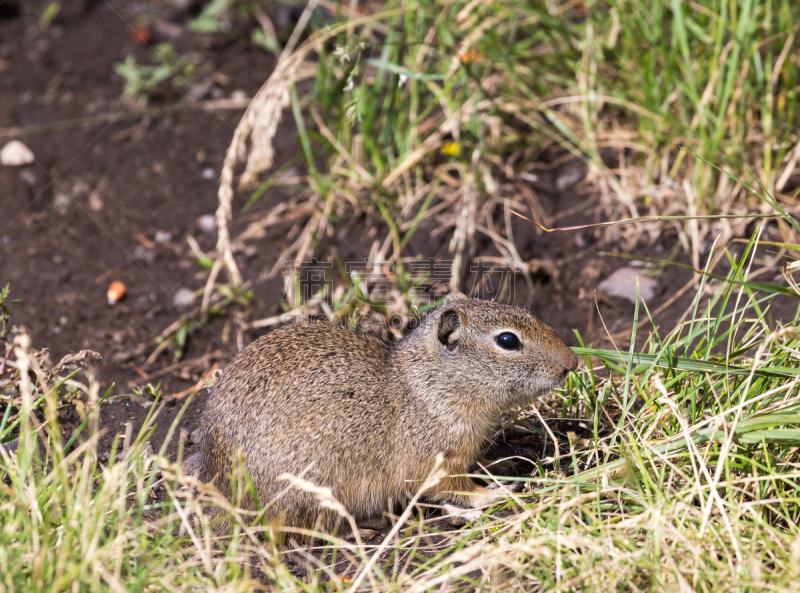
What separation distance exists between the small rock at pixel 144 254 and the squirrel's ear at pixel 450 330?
2.93 m

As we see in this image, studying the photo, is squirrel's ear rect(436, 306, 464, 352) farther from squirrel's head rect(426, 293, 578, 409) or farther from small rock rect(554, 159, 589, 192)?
small rock rect(554, 159, 589, 192)

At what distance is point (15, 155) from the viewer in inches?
244

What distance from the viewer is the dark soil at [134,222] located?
196 inches

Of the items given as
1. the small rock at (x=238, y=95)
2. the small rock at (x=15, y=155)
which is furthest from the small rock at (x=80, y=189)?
the small rock at (x=238, y=95)

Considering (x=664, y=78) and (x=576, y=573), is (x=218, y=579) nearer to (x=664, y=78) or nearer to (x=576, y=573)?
(x=576, y=573)

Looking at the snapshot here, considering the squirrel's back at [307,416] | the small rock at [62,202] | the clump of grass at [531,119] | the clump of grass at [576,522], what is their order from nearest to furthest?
the clump of grass at [576,522] → the squirrel's back at [307,416] → the clump of grass at [531,119] → the small rock at [62,202]

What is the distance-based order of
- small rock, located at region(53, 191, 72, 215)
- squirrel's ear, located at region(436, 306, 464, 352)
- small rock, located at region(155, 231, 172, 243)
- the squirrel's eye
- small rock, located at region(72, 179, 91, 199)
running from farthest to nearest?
small rock, located at region(72, 179, 91, 199), small rock, located at region(53, 191, 72, 215), small rock, located at region(155, 231, 172, 243), squirrel's ear, located at region(436, 306, 464, 352), the squirrel's eye

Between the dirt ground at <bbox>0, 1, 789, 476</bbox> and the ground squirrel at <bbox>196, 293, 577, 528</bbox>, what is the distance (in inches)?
25.3

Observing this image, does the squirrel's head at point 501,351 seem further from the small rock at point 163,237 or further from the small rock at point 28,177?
the small rock at point 28,177

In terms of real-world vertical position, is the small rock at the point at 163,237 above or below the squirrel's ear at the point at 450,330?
above

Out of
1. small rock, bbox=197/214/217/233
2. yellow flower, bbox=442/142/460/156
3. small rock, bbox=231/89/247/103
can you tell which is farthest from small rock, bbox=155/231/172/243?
yellow flower, bbox=442/142/460/156

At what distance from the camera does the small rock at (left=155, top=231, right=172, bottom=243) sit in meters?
5.84

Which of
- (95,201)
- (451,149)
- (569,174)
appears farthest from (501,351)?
(95,201)

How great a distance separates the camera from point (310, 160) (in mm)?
5570
